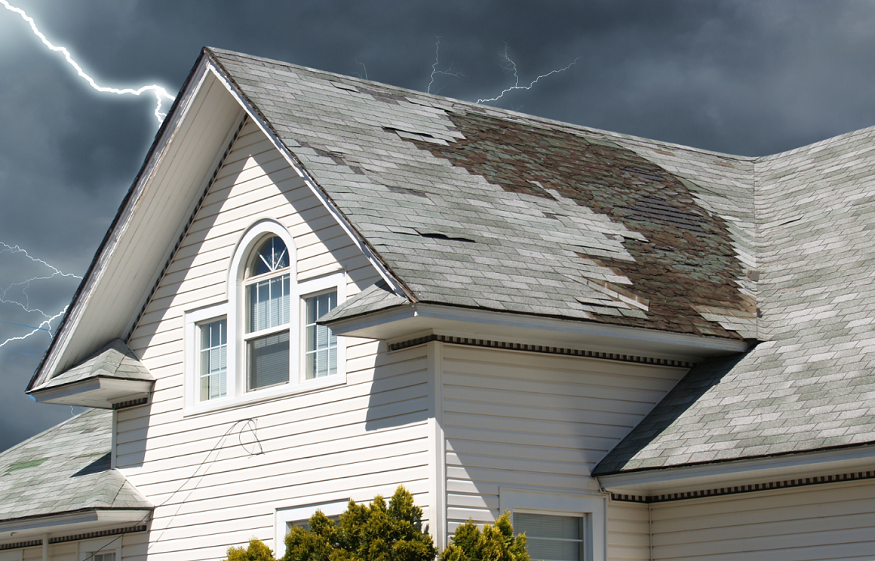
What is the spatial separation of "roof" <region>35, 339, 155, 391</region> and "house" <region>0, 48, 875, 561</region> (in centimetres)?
4

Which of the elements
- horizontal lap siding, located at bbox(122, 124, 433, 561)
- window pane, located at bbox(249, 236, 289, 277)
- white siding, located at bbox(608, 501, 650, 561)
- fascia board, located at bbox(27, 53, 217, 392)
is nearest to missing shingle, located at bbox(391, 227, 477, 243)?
horizontal lap siding, located at bbox(122, 124, 433, 561)

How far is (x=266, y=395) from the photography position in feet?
45.6

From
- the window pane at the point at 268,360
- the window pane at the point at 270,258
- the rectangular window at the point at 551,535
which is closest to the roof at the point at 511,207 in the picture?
the window pane at the point at 270,258

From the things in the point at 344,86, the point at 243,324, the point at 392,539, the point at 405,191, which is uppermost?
the point at 344,86

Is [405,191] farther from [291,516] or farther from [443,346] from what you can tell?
[291,516]

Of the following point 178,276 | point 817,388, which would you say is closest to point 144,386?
point 178,276

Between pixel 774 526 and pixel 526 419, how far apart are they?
2899 millimetres

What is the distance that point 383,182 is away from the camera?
1359cm

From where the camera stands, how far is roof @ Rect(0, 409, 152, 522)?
49.5 ft

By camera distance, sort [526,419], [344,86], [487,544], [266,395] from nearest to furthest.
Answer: [487,544] < [526,419] < [266,395] < [344,86]

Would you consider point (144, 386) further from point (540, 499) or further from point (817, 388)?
point (817, 388)

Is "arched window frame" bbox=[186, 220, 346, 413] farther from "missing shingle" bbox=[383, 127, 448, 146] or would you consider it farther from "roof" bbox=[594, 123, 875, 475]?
"roof" bbox=[594, 123, 875, 475]

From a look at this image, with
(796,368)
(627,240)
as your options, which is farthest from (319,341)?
(796,368)

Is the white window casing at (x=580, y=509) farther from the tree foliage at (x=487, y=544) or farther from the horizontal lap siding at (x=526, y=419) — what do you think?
the tree foliage at (x=487, y=544)
